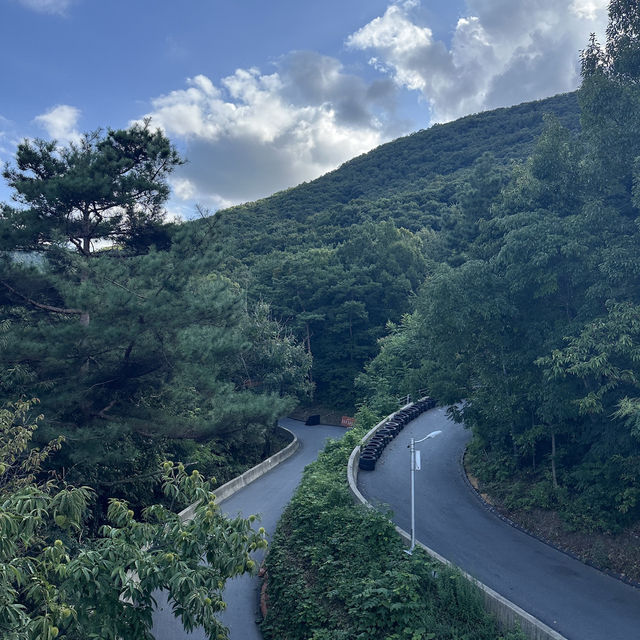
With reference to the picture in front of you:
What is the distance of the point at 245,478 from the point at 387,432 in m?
7.27

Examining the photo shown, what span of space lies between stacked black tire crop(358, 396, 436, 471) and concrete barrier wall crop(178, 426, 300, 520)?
605 centimetres

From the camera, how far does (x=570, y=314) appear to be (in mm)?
15281

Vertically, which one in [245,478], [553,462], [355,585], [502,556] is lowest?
[245,478]

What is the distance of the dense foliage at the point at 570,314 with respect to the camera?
42.0 ft

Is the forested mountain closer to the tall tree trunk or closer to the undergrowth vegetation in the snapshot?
the undergrowth vegetation

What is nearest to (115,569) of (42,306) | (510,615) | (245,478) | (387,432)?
(510,615)

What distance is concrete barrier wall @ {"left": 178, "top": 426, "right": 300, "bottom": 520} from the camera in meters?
18.9

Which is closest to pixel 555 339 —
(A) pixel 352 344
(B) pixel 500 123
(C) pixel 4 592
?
(C) pixel 4 592

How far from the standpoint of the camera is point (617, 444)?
1309 centimetres

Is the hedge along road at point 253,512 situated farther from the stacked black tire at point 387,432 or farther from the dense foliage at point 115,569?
the stacked black tire at point 387,432

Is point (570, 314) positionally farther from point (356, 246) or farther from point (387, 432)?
point (356, 246)

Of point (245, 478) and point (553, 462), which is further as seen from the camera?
point (245, 478)

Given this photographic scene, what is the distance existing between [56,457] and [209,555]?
32.7 ft

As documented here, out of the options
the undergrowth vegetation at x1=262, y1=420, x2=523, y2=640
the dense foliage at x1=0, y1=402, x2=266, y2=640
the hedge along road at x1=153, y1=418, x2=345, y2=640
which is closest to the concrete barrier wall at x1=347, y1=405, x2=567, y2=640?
the undergrowth vegetation at x1=262, y1=420, x2=523, y2=640
